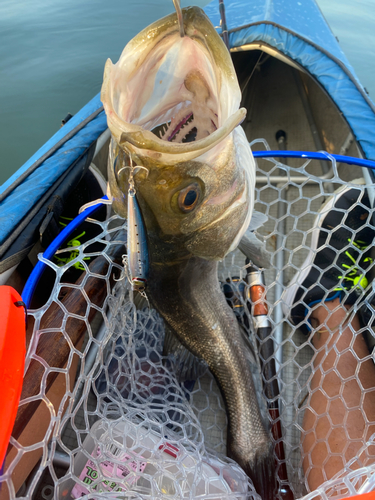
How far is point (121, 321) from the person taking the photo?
1.49 m

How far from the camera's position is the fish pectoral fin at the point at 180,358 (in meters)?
1.57

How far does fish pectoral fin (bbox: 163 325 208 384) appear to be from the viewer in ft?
5.16

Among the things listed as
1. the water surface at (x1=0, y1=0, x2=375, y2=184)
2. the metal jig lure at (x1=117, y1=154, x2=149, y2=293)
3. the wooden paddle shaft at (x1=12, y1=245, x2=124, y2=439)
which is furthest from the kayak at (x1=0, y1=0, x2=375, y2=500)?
the water surface at (x1=0, y1=0, x2=375, y2=184)

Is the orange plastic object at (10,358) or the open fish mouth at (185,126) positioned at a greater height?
the open fish mouth at (185,126)

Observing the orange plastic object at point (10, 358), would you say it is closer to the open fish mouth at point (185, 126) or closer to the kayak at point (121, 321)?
the kayak at point (121, 321)

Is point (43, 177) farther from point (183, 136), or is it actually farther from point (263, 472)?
point (263, 472)

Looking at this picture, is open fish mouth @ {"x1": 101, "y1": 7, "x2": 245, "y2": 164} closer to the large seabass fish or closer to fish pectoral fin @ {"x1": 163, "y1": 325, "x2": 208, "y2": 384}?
the large seabass fish

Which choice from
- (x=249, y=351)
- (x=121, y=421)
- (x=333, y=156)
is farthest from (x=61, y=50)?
(x=121, y=421)

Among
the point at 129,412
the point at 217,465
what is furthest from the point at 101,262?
the point at 217,465

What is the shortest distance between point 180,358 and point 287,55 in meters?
2.40

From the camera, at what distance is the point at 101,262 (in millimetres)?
1414

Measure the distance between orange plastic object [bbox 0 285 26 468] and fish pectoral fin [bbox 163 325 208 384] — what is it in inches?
31.7

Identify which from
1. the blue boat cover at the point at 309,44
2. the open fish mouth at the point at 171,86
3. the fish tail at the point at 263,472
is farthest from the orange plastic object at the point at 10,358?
the blue boat cover at the point at 309,44

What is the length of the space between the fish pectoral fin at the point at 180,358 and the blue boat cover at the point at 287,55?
3.27 feet
